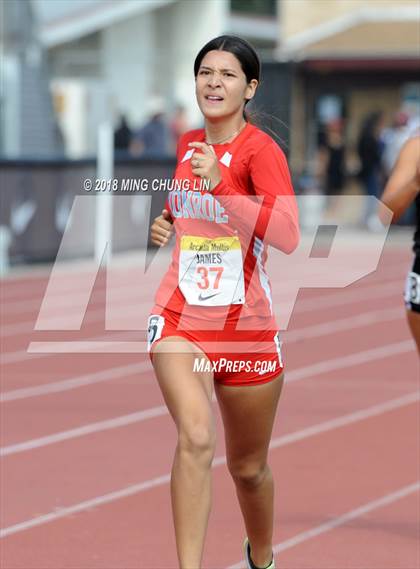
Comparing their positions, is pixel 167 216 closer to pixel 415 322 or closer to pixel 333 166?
pixel 415 322

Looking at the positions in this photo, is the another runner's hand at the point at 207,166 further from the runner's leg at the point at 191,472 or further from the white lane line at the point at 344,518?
the white lane line at the point at 344,518

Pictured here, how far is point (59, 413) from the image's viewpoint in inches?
362

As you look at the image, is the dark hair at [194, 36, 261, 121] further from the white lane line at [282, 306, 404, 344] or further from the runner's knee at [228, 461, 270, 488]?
the white lane line at [282, 306, 404, 344]

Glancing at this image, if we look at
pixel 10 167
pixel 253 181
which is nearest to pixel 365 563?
pixel 253 181

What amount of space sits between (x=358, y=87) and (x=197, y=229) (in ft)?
90.9

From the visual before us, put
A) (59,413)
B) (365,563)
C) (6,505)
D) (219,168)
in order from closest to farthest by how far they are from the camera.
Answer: (219,168)
(365,563)
(6,505)
(59,413)

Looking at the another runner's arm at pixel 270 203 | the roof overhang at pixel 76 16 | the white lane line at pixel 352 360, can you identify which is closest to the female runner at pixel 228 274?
the another runner's arm at pixel 270 203

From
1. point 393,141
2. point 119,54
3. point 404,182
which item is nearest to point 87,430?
point 404,182

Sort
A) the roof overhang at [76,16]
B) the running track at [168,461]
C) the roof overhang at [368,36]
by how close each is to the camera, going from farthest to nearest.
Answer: the roof overhang at [76,16] < the roof overhang at [368,36] < the running track at [168,461]

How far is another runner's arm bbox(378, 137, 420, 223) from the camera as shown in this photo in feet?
19.1

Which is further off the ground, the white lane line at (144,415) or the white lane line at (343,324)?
the white lane line at (144,415)

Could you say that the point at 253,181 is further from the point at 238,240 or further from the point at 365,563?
the point at 365,563

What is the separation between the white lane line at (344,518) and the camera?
20.2ft

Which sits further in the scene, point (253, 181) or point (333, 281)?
point (333, 281)
